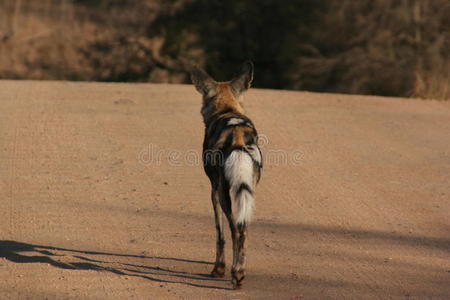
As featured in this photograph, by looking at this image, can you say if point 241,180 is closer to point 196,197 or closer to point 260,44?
point 196,197

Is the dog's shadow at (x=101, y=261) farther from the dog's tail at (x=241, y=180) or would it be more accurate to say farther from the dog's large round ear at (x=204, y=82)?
the dog's large round ear at (x=204, y=82)

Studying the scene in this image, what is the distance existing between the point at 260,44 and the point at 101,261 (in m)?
15.4

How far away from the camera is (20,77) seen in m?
22.3

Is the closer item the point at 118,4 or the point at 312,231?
the point at 312,231

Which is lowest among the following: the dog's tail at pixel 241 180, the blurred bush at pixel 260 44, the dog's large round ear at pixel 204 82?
the dog's tail at pixel 241 180

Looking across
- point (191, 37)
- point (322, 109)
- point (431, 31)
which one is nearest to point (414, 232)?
point (322, 109)

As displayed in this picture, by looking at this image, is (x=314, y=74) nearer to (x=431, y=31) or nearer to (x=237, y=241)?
(x=431, y=31)

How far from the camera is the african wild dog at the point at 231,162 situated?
5.59m

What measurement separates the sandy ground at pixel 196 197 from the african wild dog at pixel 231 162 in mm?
339

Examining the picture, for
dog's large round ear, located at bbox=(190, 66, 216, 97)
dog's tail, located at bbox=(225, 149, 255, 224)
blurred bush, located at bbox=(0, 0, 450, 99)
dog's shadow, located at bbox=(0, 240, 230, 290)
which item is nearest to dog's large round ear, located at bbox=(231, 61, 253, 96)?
dog's large round ear, located at bbox=(190, 66, 216, 97)

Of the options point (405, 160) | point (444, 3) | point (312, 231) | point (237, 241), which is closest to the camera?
point (237, 241)

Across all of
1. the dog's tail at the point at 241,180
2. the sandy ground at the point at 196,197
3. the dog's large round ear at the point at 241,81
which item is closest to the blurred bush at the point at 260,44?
the sandy ground at the point at 196,197

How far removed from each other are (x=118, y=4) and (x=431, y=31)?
9.39m

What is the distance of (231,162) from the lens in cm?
564
